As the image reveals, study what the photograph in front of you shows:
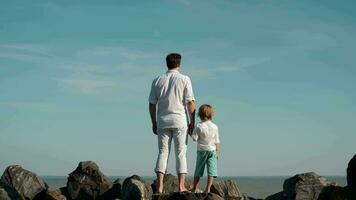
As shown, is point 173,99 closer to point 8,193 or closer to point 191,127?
point 191,127

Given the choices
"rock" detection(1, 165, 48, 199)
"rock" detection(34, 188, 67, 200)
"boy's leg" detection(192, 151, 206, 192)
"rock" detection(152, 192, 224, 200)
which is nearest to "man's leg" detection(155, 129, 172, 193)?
"rock" detection(152, 192, 224, 200)

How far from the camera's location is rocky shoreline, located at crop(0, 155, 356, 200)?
1488cm

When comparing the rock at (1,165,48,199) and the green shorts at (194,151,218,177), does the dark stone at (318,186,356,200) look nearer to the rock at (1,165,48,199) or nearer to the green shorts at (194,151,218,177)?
the green shorts at (194,151,218,177)

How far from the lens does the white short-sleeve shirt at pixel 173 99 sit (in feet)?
38.5

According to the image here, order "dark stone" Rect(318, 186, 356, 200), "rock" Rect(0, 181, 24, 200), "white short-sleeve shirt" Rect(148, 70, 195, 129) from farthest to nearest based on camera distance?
"rock" Rect(0, 181, 24, 200), "white short-sleeve shirt" Rect(148, 70, 195, 129), "dark stone" Rect(318, 186, 356, 200)

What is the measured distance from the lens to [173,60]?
39.1 ft

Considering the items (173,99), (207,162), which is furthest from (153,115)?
(207,162)

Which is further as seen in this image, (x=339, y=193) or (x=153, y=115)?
(x=153, y=115)

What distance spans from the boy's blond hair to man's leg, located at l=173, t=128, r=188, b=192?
1380mm

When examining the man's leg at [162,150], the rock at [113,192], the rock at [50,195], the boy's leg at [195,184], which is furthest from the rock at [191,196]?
the rock at [50,195]

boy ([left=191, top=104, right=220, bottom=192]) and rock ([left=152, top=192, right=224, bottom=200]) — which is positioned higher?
boy ([left=191, top=104, right=220, bottom=192])

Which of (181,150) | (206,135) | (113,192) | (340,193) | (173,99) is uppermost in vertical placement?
(173,99)

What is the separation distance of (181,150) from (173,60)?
1.77 meters

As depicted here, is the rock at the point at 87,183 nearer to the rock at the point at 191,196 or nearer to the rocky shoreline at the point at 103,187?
the rocky shoreline at the point at 103,187
